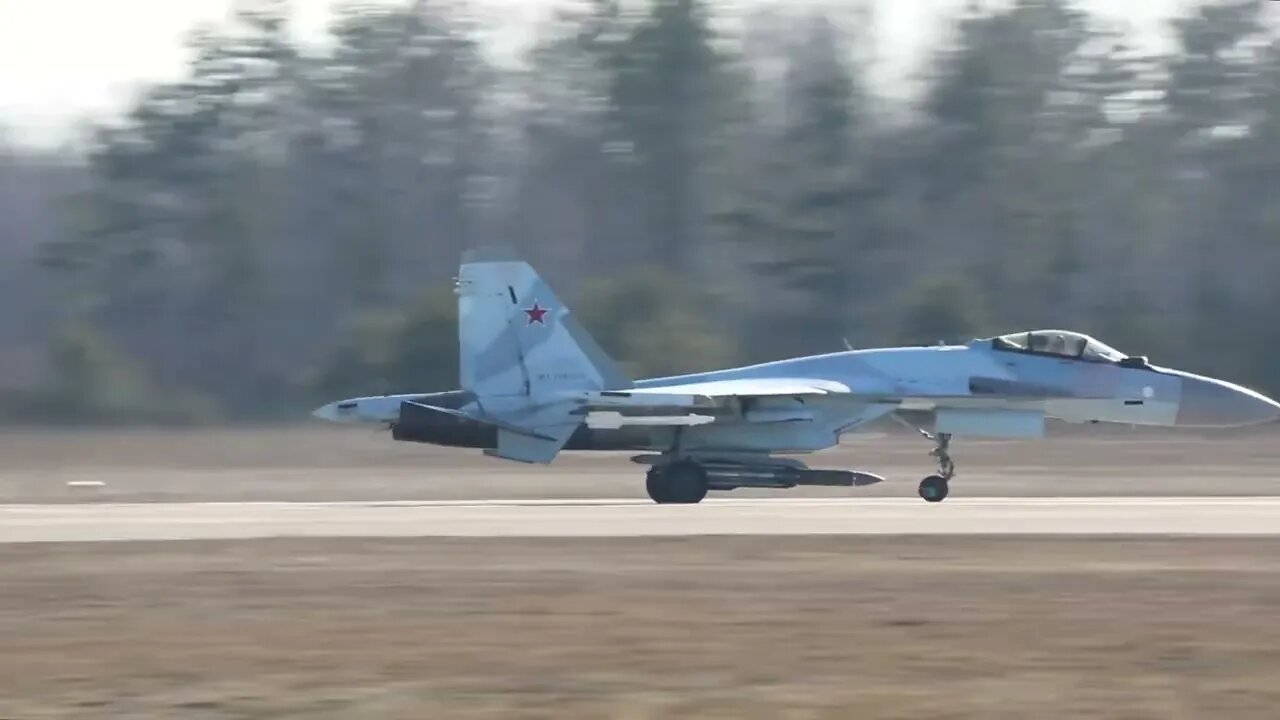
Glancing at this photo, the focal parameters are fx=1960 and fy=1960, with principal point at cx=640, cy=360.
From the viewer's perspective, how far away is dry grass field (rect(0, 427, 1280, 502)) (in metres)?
27.7

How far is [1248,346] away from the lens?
52094 mm

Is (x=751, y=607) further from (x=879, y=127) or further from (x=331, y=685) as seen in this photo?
(x=879, y=127)

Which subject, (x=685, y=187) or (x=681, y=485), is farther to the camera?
(x=685, y=187)

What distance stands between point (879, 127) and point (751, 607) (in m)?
50.4

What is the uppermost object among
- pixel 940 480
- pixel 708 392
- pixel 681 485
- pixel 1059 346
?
pixel 1059 346

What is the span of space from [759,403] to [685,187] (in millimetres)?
40240

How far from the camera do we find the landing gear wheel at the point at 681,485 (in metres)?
25.0

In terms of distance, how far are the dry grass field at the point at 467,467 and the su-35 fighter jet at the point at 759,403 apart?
1696 mm

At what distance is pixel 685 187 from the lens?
213 feet

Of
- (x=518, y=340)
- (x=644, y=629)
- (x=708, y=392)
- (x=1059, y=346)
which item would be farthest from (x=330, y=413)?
(x=644, y=629)

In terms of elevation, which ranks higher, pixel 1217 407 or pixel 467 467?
pixel 1217 407

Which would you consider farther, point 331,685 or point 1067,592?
point 1067,592

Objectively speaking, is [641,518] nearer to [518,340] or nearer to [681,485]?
[681,485]

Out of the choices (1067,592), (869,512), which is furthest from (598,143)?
(1067,592)
